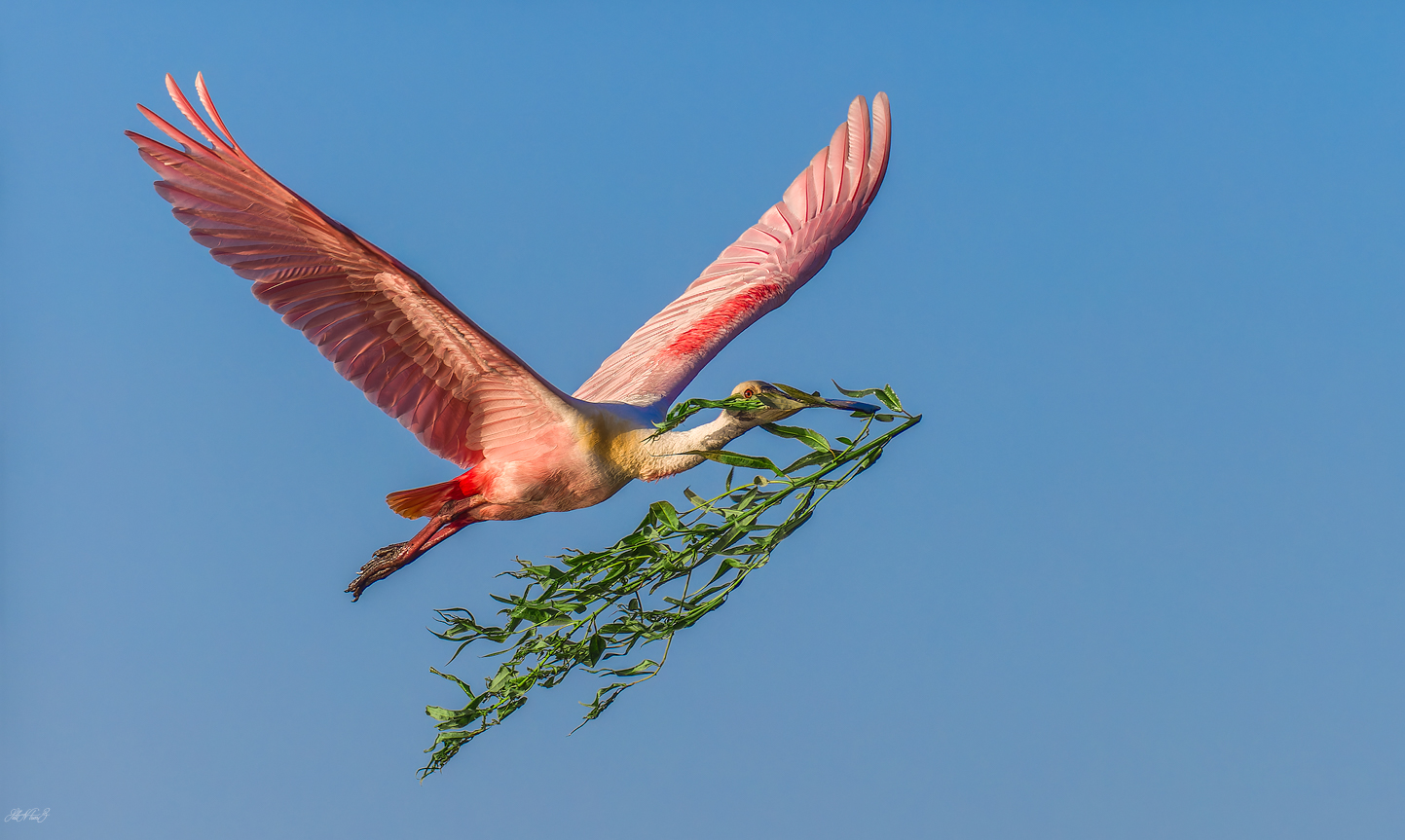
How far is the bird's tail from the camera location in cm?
651

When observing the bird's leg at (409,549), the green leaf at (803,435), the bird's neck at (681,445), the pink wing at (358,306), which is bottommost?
the green leaf at (803,435)

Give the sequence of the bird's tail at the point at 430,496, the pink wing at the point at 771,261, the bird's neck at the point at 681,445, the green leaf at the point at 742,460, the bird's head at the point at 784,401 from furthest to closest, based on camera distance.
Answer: the pink wing at the point at 771,261
the bird's tail at the point at 430,496
the bird's neck at the point at 681,445
the bird's head at the point at 784,401
the green leaf at the point at 742,460

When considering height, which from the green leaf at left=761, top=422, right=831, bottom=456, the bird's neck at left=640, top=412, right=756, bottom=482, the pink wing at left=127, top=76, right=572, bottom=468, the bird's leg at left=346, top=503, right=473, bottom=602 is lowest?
the green leaf at left=761, top=422, right=831, bottom=456

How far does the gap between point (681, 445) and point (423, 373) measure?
51.6 inches

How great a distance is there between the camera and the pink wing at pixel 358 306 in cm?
565

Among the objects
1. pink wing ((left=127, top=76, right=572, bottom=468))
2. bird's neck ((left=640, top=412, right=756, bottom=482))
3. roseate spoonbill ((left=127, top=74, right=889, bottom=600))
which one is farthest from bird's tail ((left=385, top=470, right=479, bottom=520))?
bird's neck ((left=640, top=412, right=756, bottom=482))

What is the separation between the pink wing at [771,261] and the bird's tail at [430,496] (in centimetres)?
152

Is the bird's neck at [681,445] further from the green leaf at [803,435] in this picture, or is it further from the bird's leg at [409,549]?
the bird's leg at [409,549]

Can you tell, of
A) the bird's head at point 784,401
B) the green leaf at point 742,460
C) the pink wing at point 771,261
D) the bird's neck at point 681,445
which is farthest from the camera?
the pink wing at point 771,261

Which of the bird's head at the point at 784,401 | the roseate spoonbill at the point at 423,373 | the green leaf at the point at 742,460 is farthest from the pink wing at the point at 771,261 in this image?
the green leaf at the point at 742,460

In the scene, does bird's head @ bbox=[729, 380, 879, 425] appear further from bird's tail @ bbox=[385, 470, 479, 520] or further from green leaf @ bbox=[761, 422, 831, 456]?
bird's tail @ bbox=[385, 470, 479, 520]

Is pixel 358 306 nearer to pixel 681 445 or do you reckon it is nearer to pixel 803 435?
pixel 681 445

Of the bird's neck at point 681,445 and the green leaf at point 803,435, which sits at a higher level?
the bird's neck at point 681,445

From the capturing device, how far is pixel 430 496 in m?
6.54
